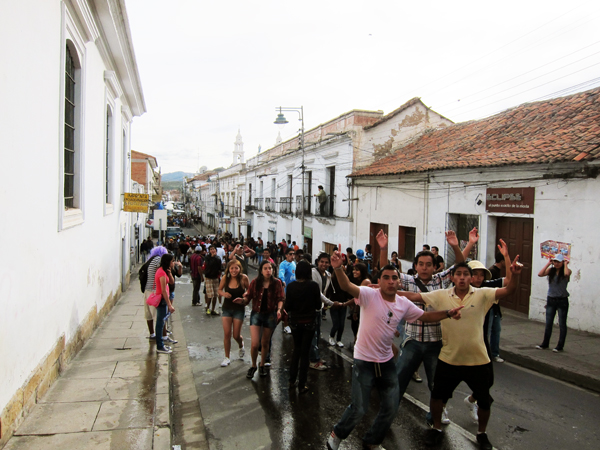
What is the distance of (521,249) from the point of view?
1061 centimetres

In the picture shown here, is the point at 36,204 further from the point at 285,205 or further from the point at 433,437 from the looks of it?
the point at 285,205

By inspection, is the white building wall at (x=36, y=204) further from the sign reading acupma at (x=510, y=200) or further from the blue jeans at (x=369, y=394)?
the sign reading acupma at (x=510, y=200)

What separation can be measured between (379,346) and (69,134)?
562cm

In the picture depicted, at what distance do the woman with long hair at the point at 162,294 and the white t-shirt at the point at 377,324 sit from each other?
3.81 metres

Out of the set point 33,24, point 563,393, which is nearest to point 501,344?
point 563,393

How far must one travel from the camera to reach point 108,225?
10.9 metres

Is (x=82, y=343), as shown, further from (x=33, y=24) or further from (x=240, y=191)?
(x=240, y=191)

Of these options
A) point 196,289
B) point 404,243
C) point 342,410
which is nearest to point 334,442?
point 342,410

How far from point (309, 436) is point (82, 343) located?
14.6 ft

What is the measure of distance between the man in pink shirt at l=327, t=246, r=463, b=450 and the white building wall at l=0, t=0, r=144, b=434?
2835 mm

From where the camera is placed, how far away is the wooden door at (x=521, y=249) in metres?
10.4

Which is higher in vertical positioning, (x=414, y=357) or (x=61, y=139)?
(x=61, y=139)

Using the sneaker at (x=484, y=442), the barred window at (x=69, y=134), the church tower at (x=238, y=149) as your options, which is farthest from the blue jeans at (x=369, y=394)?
the church tower at (x=238, y=149)

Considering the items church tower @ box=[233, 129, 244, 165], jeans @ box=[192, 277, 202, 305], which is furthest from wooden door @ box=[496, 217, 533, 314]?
church tower @ box=[233, 129, 244, 165]
